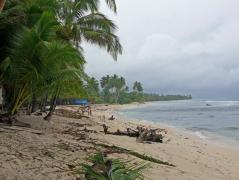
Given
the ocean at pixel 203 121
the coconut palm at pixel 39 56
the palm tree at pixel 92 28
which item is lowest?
the ocean at pixel 203 121

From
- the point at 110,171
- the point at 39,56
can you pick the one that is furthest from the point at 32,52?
the point at 110,171

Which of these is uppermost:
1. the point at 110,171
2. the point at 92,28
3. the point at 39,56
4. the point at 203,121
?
the point at 92,28

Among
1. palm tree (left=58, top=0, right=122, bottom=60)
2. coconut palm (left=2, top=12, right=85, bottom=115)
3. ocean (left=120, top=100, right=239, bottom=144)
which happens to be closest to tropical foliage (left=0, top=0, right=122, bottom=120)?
coconut palm (left=2, top=12, right=85, bottom=115)

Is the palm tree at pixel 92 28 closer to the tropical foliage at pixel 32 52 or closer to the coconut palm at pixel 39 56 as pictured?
the tropical foliage at pixel 32 52

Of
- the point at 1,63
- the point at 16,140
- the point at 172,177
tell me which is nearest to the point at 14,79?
the point at 1,63

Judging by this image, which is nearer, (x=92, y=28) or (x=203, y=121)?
(x=92, y=28)

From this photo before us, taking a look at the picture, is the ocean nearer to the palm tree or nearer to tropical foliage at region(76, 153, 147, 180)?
the palm tree

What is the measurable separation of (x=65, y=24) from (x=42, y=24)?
678cm

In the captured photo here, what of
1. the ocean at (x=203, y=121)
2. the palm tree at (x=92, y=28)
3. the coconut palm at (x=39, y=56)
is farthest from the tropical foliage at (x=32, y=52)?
the ocean at (x=203, y=121)

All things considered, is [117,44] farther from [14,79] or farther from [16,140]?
[16,140]

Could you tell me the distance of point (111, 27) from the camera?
1658 cm

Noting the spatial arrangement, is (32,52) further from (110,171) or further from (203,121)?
(203,121)

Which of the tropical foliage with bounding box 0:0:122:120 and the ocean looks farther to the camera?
the ocean

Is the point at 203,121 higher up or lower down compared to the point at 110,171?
lower down
